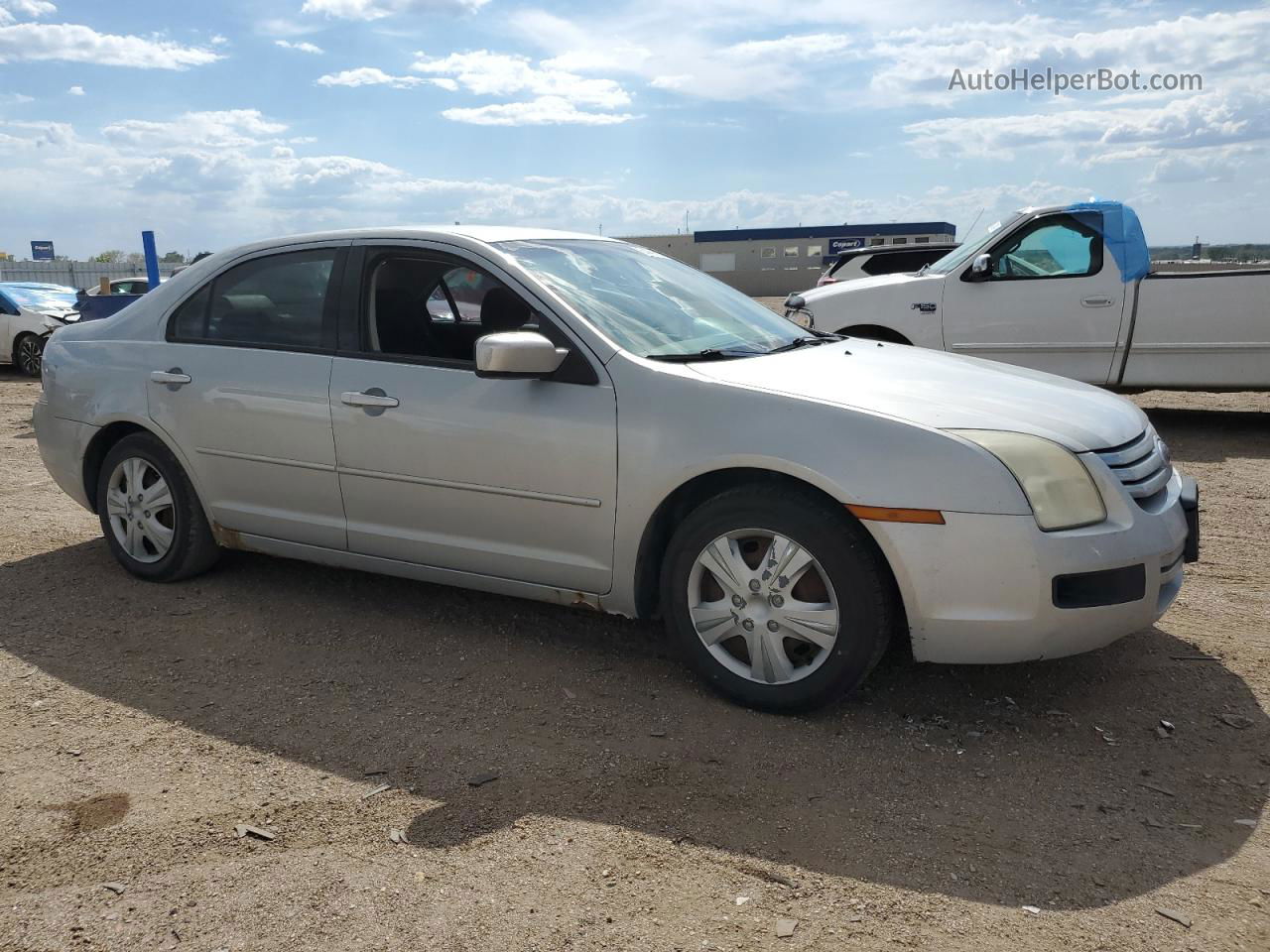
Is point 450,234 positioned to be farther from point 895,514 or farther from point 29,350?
point 29,350

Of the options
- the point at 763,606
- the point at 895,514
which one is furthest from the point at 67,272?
the point at 895,514

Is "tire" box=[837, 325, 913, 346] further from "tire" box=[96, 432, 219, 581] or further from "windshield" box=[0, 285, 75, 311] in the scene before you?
"windshield" box=[0, 285, 75, 311]

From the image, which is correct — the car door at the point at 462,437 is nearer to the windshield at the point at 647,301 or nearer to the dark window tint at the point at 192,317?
the windshield at the point at 647,301

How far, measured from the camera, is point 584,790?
3336 mm

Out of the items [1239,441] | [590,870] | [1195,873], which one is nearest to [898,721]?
[1195,873]

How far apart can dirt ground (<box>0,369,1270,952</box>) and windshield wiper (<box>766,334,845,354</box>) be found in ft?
4.16

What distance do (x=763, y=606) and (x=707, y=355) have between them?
38.6 inches

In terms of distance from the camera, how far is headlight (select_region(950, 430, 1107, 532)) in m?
3.38

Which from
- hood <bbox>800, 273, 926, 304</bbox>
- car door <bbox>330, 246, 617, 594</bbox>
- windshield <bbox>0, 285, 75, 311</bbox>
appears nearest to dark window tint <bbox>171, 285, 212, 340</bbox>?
car door <bbox>330, 246, 617, 594</bbox>

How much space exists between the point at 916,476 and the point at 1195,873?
4.25 feet

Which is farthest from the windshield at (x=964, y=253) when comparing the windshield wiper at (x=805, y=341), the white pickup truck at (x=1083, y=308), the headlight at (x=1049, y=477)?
the headlight at (x=1049, y=477)

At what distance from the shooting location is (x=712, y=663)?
12.5 ft

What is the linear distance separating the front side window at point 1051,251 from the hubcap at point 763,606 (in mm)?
6618

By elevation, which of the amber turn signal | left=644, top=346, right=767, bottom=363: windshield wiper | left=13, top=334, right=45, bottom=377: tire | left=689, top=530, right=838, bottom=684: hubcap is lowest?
left=689, top=530, right=838, bottom=684: hubcap
